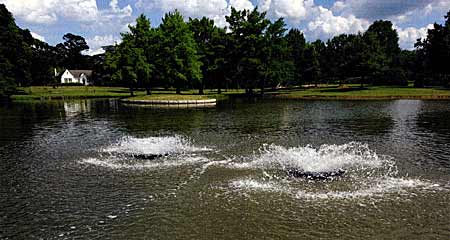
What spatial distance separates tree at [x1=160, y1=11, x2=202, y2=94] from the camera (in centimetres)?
7556

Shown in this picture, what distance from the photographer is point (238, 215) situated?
1077 cm

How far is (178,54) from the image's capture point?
76.5 meters

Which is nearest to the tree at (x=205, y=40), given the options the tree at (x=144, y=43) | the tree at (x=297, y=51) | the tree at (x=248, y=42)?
the tree at (x=248, y=42)

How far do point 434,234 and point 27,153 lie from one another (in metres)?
19.2

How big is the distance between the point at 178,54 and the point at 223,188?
65.7 metres

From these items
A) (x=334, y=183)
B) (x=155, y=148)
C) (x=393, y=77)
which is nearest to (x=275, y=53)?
(x=393, y=77)

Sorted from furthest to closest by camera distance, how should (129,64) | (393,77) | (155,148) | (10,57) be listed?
(393,77)
(10,57)
(129,64)
(155,148)

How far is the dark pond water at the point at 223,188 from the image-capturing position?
9906mm

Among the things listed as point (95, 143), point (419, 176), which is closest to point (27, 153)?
point (95, 143)

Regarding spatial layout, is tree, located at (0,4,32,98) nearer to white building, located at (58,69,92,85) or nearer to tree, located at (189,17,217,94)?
tree, located at (189,17,217,94)

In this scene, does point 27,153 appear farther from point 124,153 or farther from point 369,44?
point 369,44

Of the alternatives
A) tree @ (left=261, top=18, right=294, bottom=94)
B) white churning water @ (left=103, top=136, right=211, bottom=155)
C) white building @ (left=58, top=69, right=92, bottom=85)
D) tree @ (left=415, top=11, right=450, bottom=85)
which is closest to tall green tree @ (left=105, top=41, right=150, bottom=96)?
tree @ (left=261, top=18, right=294, bottom=94)

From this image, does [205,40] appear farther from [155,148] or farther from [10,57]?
[155,148]

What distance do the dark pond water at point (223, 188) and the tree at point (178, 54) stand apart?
169 feet
